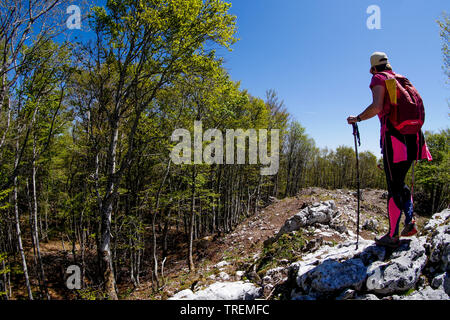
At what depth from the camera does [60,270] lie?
15.9 metres

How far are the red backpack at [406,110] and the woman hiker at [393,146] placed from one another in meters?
0.02

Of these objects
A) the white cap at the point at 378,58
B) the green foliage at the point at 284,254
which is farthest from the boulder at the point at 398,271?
the white cap at the point at 378,58

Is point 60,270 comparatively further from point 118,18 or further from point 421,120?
point 421,120

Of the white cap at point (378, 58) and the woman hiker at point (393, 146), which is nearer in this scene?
the woman hiker at point (393, 146)

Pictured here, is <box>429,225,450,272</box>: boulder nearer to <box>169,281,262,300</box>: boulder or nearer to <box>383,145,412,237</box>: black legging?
<box>383,145,412,237</box>: black legging

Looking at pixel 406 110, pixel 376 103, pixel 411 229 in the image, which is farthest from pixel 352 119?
pixel 411 229

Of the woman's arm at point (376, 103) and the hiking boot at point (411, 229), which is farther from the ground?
the woman's arm at point (376, 103)

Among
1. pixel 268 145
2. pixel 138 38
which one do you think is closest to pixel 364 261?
pixel 138 38

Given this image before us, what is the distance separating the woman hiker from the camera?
2.92 m

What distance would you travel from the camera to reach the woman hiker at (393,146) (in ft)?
9.57

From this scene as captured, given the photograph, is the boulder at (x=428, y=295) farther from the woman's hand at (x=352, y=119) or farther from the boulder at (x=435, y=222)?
the woman's hand at (x=352, y=119)

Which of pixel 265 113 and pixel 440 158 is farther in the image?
pixel 440 158

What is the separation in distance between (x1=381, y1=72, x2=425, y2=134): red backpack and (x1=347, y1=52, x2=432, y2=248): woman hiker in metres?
0.02

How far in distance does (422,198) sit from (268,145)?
24.6m
